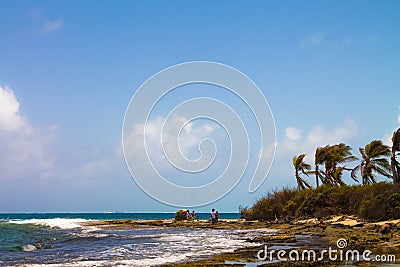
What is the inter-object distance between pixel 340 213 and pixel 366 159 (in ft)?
28.7

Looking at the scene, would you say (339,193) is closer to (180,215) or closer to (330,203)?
(330,203)

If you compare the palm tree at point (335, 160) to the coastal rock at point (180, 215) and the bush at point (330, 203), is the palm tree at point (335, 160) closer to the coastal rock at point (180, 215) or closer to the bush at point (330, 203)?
the bush at point (330, 203)

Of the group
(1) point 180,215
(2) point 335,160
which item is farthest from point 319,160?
(1) point 180,215

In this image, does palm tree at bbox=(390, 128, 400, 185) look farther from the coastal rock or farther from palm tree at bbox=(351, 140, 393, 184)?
the coastal rock

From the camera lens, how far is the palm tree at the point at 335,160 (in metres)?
49.6

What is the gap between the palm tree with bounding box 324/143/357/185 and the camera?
1953 inches

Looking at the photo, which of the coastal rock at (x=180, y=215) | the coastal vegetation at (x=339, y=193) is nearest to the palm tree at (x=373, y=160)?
the coastal vegetation at (x=339, y=193)

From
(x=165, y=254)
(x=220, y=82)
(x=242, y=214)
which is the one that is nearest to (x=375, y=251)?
(x=165, y=254)

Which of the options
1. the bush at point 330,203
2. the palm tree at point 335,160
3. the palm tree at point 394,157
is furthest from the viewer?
the palm tree at point 335,160

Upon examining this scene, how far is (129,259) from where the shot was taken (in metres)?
18.0

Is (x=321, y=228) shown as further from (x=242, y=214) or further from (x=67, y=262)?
(x=242, y=214)

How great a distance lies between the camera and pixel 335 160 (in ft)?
165

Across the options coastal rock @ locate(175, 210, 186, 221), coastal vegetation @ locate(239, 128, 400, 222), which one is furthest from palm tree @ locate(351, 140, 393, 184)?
coastal rock @ locate(175, 210, 186, 221)

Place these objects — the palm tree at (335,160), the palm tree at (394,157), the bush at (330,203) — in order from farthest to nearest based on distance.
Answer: the palm tree at (335,160), the palm tree at (394,157), the bush at (330,203)
